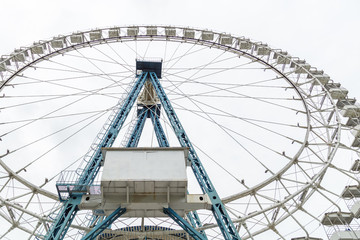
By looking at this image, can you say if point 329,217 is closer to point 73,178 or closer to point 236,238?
A: point 236,238

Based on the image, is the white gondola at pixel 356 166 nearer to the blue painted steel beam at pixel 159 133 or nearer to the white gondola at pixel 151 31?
the blue painted steel beam at pixel 159 133

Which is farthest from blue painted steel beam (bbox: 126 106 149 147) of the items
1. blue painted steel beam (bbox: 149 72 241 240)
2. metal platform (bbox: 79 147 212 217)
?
metal platform (bbox: 79 147 212 217)

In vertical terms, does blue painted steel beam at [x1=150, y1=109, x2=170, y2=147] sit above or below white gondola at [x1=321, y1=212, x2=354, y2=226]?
above

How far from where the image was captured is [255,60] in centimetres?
3148

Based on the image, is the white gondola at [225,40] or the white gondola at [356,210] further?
the white gondola at [225,40]

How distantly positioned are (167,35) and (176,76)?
18.8ft

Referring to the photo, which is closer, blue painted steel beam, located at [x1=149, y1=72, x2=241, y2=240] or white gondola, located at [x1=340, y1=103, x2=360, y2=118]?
blue painted steel beam, located at [x1=149, y1=72, x2=241, y2=240]

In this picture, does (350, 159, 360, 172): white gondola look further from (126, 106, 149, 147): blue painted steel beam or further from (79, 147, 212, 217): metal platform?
(126, 106, 149, 147): blue painted steel beam

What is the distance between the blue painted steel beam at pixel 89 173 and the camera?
16.3m

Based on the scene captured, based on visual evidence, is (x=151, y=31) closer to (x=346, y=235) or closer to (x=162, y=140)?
(x=162, y=140)

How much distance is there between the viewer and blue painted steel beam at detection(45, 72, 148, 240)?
16312mm

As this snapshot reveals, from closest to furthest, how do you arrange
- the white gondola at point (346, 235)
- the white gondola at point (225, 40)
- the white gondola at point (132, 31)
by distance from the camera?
the white gondola at point (346, 235)
the white gondola at point (225, 40)
the white gondola at point (132, 31)

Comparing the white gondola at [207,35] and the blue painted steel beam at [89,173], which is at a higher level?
the white gondola at [207,35]

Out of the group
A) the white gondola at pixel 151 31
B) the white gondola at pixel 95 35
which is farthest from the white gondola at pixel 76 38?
the white gondola at pixel 151 31
